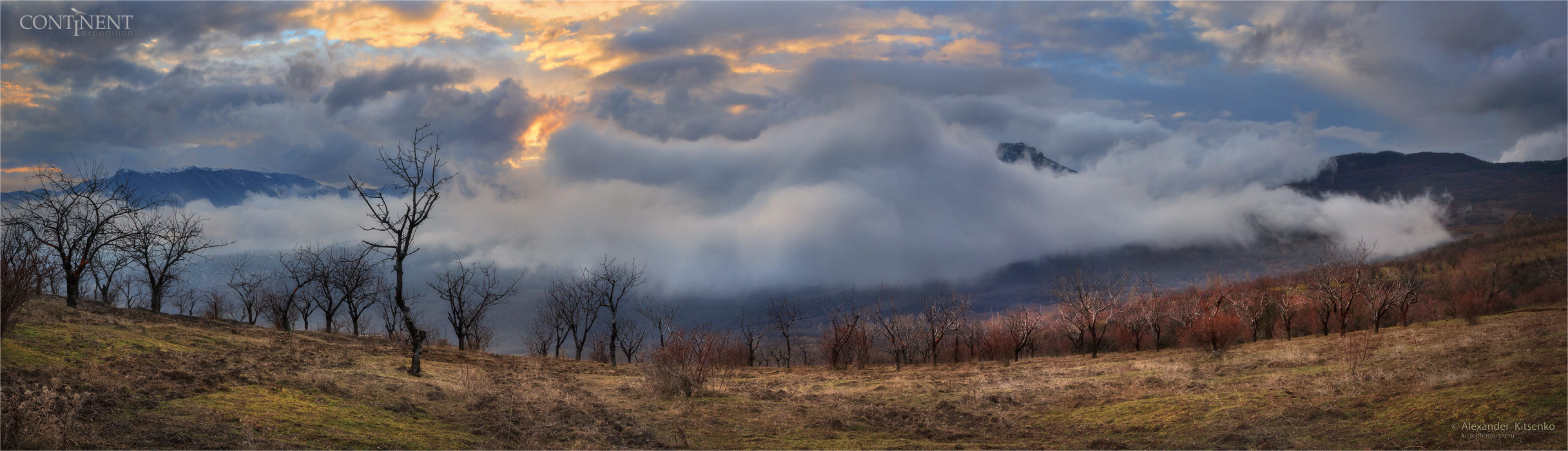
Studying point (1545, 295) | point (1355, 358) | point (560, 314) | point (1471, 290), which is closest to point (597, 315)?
point (560, 314)

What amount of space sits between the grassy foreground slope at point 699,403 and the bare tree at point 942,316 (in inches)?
1083

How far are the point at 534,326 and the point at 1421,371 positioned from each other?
68.6 metres

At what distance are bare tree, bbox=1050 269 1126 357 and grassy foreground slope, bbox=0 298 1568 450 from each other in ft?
88.1

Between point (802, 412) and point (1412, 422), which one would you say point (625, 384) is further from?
point (1412, 422)

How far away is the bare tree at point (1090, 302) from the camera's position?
53969 millimetres

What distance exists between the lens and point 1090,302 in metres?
55.8

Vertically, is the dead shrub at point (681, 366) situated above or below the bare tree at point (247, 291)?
below

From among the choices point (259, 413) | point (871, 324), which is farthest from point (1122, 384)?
point (871, 324)

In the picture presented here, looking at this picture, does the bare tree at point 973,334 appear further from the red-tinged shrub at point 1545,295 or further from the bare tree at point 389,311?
the red-tinged shrub at point 1545,295

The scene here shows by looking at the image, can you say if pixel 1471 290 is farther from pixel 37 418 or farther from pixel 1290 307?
pixel 37 418

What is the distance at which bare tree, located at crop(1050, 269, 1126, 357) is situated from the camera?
177 ft

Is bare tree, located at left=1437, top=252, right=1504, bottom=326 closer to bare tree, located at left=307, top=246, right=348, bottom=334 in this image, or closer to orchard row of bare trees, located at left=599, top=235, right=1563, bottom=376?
orchard row of bare trees, located at left=599, top=235, right=1563, bottom=376

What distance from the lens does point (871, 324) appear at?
57.5 meters

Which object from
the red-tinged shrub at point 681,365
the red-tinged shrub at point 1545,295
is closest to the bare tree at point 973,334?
the red-tinged shrub at point 681,365
